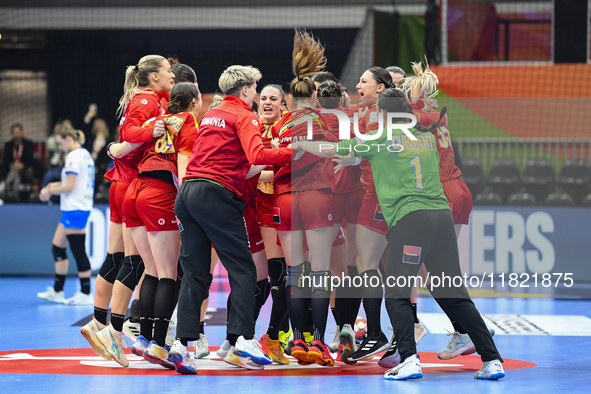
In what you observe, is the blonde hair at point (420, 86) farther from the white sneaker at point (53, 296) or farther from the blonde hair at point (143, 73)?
the white sneaker at point (53, 296)

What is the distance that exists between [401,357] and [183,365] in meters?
1.42

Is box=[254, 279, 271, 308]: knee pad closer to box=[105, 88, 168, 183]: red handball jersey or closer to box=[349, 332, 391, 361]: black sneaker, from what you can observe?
box=[349, 332, 391, 361]: black sneaker

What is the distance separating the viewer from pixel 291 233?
486cm

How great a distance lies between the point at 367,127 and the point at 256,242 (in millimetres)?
1219

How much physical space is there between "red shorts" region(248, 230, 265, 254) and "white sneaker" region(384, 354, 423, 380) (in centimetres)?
137

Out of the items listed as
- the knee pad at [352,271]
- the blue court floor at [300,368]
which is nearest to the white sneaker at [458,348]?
the blue court floor at [300,368]

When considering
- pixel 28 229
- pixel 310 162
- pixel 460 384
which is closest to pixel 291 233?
pixel 310 162

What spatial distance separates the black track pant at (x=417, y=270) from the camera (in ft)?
14.7

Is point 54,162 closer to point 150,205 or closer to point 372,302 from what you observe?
point 150,205

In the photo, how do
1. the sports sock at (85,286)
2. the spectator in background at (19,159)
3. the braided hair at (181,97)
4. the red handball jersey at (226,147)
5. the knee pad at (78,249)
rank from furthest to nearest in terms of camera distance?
the spectator in background at (19,159)
the sports sock at (85,286)
the knee pad at (78,249)
the braided hair at (181,97)
the red handball jersey at (226,147)

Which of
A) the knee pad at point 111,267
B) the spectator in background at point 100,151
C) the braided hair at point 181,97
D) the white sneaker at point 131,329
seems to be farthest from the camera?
the spectator in background at point 100,151

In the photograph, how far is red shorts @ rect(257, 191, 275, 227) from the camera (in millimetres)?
5133

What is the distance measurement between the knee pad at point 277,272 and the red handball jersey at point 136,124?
1.25 metres

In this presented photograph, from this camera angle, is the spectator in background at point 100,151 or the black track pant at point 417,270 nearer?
the black track pant at point 417,270
